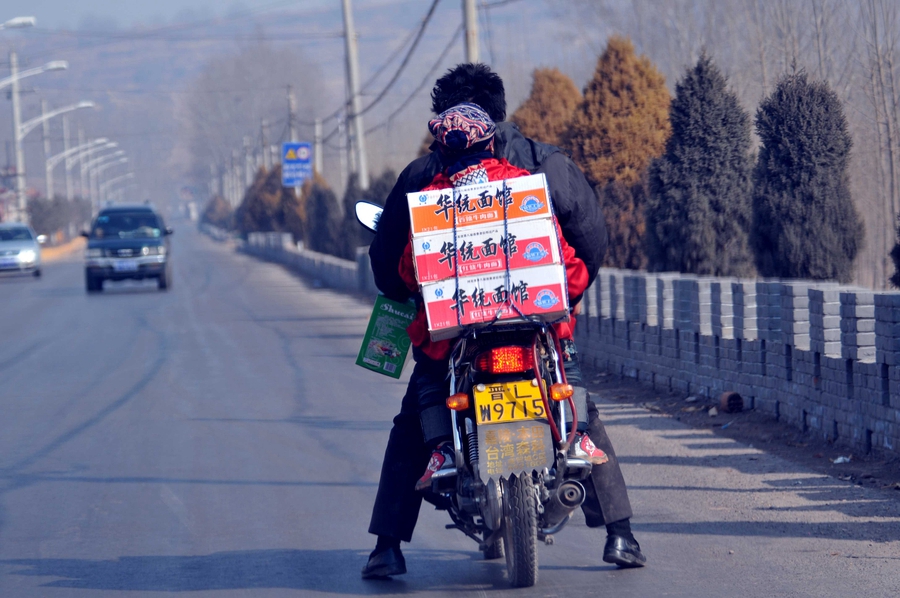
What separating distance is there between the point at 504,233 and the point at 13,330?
53.4ft

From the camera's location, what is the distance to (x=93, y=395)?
11383 millimetres

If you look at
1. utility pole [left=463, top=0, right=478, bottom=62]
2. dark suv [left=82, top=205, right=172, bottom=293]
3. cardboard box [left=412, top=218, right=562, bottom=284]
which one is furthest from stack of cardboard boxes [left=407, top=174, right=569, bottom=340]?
dark suv [left=82, top=205, right=172, bottom=293]

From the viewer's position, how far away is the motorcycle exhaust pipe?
454 centimetres

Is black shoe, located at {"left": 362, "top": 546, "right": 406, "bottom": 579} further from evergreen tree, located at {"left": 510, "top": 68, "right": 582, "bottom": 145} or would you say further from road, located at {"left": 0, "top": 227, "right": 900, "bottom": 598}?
evergreen tree, located at {"left": 510, "top": 68, "right": 582, "bottom": 145}

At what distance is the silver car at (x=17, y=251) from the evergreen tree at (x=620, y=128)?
25.2 meters

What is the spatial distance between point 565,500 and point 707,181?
832cm

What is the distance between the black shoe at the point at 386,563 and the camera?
5.06 metres

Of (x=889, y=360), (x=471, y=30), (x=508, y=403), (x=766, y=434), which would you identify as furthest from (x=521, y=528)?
(x=471, y=30)

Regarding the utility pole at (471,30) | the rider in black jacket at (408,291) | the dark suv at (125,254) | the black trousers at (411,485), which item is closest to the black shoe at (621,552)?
the rider in black jacket at (408,291)

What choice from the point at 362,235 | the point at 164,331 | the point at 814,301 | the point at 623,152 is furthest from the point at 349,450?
the point at 362,235

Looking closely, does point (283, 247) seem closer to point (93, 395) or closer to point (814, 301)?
point (93, 395)

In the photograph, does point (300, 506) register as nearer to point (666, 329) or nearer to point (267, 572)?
point (267, 572)

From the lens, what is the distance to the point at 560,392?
14.8 ft

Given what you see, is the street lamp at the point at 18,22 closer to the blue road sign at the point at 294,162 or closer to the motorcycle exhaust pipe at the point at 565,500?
the blue road sign at the point at 294,162
